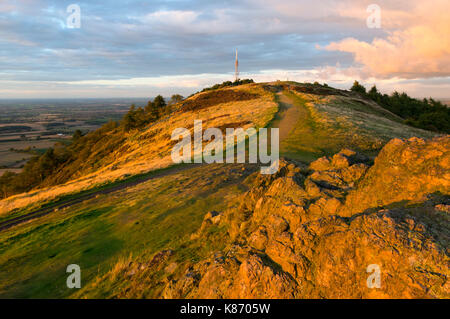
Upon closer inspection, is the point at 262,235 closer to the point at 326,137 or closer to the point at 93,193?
the point at 93,193

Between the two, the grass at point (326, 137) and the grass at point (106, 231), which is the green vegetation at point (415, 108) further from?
the grass at point (106, 231)

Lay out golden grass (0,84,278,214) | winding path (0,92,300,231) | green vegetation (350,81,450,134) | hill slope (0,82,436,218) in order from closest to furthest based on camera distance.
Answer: winding path (0,92,300,231) < golden grass (0,84,278,214) < hill slope (0,82,436,218) < green vegetation (350,81,450,134)

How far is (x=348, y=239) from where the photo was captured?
216 inches

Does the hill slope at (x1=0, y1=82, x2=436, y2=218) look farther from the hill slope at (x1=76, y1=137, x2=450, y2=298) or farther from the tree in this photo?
the hill slope at (x1=76, y1=137, x2=450, y2=298)

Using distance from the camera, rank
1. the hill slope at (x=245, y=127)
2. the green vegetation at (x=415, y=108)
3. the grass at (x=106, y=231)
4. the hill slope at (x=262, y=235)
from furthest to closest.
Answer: the green vegetation at (x=415, y=108) < the hill slope at (x=245, y=127) < the grass at (x=106, y=231) < the hill slope at (x=262, y=235)

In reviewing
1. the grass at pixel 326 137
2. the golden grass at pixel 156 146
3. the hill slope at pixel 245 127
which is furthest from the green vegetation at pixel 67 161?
the grass at pixel 326 137

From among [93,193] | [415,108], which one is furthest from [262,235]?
[415,108]

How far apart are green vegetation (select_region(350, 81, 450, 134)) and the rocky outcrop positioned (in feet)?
164

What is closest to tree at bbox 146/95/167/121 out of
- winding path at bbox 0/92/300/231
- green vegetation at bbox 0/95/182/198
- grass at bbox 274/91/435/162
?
green vegetation at bbox 0/95/182/198

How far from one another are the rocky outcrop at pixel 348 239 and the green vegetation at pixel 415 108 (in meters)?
50.1

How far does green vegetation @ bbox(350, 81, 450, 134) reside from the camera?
48.6 meters

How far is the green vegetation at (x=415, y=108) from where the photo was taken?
48.6 m

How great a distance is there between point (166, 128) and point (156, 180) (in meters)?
29.6
